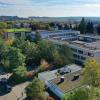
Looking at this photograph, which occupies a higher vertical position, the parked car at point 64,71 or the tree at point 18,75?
the parked car at point 64,71

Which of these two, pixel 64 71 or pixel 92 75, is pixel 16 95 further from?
pixel 92 75

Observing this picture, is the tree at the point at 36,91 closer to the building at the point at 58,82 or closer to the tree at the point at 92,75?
the building at the point at 58,82

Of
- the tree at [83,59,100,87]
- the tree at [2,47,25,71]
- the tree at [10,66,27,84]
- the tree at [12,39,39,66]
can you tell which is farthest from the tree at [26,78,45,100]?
the tree at [12,39,39,66]

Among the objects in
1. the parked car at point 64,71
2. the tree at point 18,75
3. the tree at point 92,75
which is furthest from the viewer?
the tree at point 18,75

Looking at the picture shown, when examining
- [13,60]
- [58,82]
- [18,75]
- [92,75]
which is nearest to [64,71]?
[58,82]

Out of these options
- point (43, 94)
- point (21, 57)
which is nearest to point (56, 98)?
point (43, 94)

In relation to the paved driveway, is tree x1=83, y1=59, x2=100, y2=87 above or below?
above

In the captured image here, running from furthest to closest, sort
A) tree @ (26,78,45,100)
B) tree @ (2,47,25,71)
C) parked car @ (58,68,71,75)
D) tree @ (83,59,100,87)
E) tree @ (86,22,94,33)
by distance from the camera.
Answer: tree @ (86,22,94,33) < tree @ (2,47,25,71) < parked car @ (58,68,71,75) < tree @ (83,59,100,87) < tree @ (26,78,45,100)

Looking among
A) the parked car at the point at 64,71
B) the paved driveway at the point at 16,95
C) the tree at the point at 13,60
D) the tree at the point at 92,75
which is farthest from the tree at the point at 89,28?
the tree at the point at 92,75

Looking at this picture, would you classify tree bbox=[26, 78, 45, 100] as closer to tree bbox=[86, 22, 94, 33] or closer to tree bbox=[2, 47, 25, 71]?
tree bbox=[2, 47, 25, 71]

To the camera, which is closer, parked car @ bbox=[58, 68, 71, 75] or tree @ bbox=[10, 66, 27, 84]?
parked car @ bbox=[58, 68, 71, 75]

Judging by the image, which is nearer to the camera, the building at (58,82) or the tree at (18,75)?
the building at (58,82)
